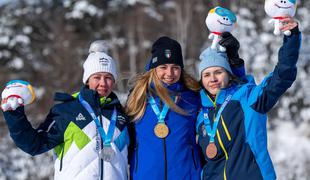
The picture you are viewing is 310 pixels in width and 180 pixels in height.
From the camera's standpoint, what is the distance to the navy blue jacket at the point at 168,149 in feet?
14.9

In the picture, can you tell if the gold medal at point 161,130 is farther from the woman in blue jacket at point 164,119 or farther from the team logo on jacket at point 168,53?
the team logo on jacket at point 168,53

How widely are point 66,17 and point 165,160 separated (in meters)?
14.8

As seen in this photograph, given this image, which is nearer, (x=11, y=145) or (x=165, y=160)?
(x=165, y=160)

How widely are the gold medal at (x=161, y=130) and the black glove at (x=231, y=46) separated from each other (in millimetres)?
848

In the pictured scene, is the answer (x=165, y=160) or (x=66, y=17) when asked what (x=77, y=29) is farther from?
(x=165, y=160)

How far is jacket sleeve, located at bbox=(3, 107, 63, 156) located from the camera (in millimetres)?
4262

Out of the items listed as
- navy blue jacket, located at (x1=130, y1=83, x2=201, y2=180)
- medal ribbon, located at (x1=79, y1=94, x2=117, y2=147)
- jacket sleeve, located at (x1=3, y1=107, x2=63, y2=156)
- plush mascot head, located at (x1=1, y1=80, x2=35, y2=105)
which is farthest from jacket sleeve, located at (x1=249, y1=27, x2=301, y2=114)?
plush mascot head, located at (x1=1, y1=80, x2=35, y2=105)

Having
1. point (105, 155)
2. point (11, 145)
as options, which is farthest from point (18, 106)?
point (11, 145)

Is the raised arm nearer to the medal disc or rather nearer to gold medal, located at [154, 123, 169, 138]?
gold medal, located at [154, 123, 169, 138]

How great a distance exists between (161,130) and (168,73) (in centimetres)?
53

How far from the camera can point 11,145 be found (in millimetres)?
10680

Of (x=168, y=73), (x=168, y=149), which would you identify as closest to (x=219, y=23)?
(x=168, y=73)

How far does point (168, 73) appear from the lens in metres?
4.83

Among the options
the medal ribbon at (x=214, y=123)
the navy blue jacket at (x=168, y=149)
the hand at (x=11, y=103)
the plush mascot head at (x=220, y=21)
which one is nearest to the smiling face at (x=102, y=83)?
the navy blue jacket at (x=168, y=149)
